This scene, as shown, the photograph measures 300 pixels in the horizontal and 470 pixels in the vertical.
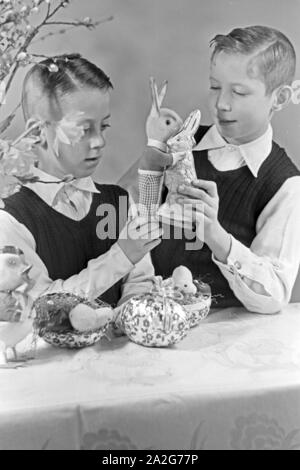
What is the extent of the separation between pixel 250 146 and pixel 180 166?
19cm

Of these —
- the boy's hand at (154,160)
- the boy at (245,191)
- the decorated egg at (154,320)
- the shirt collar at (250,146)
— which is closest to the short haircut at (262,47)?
the boy at (245,191)

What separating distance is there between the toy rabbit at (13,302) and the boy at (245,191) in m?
0.35

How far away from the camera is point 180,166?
1513 mm

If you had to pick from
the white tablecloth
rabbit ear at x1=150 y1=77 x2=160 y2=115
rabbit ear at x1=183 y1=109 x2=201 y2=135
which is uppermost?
rabbit ear at x1=150 y1=77 x2=160 y2=115

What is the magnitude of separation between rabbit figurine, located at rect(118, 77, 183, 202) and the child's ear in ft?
0.79

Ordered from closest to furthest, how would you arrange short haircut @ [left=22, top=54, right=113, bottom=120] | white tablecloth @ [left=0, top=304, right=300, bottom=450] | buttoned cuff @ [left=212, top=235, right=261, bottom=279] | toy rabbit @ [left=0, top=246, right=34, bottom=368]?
1. white tablecloth @ [left=0, top=304, right=300, bottom=450]
2. toy rabbit @ [left=0, top=246, right=34, bottom=368]
3. short haircut @ [left=22, top=54, right=113, bottom=120]
4. buttoned cuff @ [left=212, top=235, right=261, bottom=279]

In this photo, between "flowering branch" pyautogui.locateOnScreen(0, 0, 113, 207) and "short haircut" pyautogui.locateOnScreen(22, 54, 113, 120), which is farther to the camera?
"short haircut" pyautogui.locateOnScreen(22, 54, 113, 120)

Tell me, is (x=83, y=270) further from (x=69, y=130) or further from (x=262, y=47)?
(x=262, y=47)

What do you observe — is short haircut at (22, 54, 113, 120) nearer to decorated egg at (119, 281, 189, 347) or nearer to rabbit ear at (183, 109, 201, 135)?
rabbit ear at (183, 109, 201, 135)

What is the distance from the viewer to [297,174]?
1.59 metres

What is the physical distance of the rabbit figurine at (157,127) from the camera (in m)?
1.50

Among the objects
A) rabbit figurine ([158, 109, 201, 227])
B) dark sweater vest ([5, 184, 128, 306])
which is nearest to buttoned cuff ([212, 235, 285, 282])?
rabbit figurine ([158, 109, 201, 227])

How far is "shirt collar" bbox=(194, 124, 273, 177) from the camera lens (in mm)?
1557

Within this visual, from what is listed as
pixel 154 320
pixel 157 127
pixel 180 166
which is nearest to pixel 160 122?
pixel 157 127
